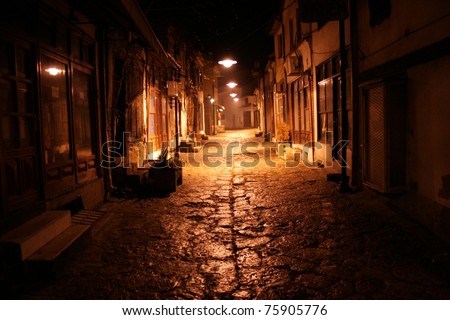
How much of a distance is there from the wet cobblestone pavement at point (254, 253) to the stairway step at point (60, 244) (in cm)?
29

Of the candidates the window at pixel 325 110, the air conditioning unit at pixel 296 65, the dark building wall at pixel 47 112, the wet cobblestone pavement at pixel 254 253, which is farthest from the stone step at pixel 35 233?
the air conditioning unit at pixel 296 65

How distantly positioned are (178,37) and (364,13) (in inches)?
659

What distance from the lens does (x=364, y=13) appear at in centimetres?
893

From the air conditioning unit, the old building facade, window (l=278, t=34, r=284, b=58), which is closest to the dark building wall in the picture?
the old building facade

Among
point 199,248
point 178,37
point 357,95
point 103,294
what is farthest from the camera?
point 178,37

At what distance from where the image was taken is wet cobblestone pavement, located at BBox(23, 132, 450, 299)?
177 inches

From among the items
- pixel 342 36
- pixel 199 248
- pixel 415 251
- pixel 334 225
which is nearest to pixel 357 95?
pixel 342 36

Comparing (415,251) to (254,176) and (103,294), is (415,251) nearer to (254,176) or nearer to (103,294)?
(103,294)

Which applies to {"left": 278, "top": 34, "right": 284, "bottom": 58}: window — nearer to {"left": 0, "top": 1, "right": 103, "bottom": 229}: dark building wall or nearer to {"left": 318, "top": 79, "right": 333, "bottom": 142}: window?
{"left": 318, "top": 79, "right": 333, "bottom": 142}: window

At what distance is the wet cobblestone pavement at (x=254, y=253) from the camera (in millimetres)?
4500

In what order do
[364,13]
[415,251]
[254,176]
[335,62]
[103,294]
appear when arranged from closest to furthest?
[103,294] → [415,251] → [364,13] → [335,62] → [254,176]

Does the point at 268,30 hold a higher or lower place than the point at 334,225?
higher

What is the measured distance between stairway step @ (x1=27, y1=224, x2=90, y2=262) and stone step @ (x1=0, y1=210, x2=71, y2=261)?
0.19ft

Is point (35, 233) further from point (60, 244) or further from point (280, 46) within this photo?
point (280, 46)
